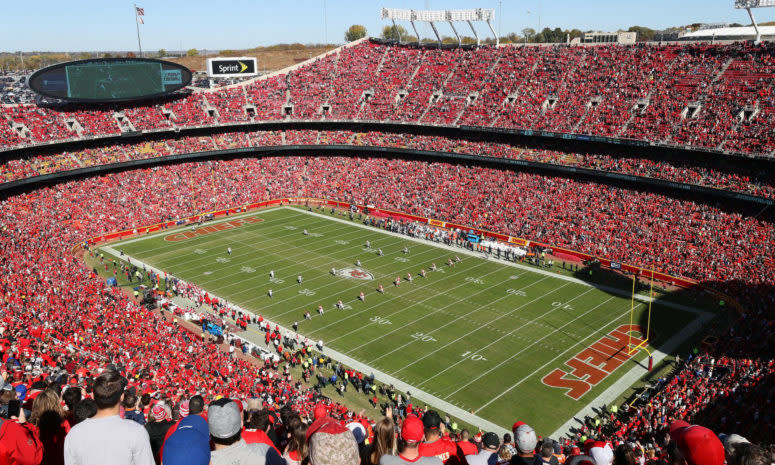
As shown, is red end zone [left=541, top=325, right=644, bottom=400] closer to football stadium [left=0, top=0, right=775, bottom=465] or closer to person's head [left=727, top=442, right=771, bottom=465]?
football stadium [left=0, top=0, right=775, bottom=465]

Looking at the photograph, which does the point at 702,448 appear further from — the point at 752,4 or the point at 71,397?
the point at 752,4

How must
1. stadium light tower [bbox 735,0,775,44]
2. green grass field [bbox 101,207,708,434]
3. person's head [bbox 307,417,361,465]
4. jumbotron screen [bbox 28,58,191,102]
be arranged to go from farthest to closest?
jumbotron screen [bbox 28,58,191,102] → stadium light tower [bbox 735,0,775,44] → green grass field [bbox 101,207,708,434] → person's head [bbox 307,417,361,465]

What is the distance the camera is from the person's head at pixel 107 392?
15.6 ft

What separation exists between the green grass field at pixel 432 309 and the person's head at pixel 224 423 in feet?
64.9

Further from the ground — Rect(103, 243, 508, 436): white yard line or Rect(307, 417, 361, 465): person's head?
Rect(307, 417, 361, 465): person's head

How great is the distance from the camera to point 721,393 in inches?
812

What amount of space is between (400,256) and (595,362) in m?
18.6

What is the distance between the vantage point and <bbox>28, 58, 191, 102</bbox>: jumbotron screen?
51906 mm

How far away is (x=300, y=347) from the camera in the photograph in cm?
2914

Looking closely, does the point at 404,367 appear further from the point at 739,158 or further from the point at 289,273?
the point at 739,158

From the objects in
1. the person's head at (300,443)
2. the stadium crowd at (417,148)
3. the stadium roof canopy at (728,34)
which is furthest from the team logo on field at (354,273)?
the stadium roof canopy at (728,34)

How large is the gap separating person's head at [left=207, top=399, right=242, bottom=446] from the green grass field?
19.8 meters

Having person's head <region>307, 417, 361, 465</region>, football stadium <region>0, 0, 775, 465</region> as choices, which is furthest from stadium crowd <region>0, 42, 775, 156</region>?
person's head <region>307, 417, 361, 465</region>

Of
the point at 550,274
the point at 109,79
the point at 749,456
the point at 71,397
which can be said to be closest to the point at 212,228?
the point at 109,79
